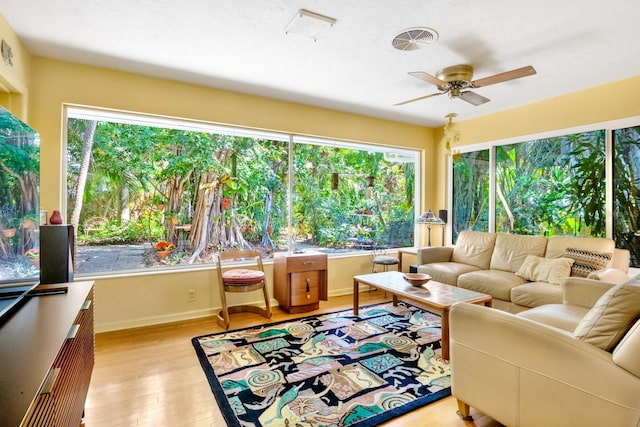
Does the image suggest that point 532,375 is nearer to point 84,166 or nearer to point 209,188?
point 209,188

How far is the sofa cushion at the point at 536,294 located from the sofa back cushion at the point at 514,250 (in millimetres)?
556

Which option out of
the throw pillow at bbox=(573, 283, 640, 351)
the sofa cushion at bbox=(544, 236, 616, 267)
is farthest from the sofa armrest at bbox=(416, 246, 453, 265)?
the throw pillow at bbox=(573, 283, 640, 351)

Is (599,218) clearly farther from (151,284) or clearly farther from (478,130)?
(151,284)

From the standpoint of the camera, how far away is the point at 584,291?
2498 mm

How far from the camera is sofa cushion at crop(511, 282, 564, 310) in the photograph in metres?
2.94

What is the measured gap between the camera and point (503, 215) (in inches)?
178

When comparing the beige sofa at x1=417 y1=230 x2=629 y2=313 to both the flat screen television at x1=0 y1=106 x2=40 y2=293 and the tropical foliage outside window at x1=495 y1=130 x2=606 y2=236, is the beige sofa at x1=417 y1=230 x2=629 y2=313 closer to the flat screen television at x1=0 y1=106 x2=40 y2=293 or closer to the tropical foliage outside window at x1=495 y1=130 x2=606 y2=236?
the tropical foliage outside window at x1=495 y1=130 x2=606 y2=236

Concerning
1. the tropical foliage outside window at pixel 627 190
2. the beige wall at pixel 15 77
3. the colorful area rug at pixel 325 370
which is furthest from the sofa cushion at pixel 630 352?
the beige wall at pixel 15 77

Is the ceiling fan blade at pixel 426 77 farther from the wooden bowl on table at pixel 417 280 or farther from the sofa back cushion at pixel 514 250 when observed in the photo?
the sofa back cushion at pixel 514 250

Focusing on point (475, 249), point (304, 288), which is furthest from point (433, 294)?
point (475, 249)

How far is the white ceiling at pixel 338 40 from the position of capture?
7.07 feet

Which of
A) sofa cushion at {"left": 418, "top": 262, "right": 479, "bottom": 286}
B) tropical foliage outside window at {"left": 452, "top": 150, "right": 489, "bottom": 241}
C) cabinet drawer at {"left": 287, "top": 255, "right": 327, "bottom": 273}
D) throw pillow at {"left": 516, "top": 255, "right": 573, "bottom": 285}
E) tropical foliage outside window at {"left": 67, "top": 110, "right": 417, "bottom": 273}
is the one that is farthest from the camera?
tropical foliage outside window at {"left": 452, "top": 150, "right": 489, "bottom": 241}

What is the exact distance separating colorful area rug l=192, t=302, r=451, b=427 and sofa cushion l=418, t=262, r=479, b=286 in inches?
23.3

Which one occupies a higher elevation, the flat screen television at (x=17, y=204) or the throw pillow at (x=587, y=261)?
the flat screen television at (x=17, y=204)
